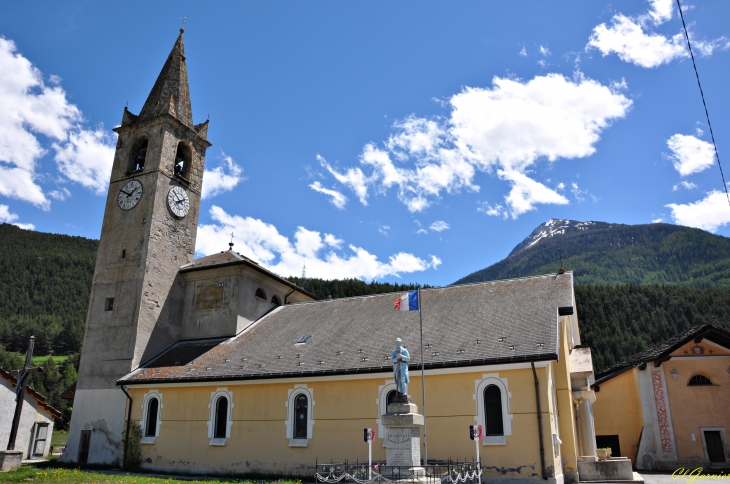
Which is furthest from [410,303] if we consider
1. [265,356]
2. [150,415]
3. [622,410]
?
[622,410]

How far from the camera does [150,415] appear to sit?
80.8ft

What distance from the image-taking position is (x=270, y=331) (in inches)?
1055

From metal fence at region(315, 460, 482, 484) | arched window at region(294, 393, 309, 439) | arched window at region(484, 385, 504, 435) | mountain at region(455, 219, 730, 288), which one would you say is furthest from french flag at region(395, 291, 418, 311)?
mountain at region(455, 219, 730, 288)

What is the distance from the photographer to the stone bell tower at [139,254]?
25969 mm

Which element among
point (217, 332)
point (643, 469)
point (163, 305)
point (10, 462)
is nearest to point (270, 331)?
point (217, 332)

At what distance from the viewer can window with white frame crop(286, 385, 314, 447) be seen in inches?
821

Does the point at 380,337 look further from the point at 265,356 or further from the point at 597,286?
the point at 597,286

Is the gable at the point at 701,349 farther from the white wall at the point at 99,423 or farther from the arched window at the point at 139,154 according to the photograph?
the arched window at the point at 139,154

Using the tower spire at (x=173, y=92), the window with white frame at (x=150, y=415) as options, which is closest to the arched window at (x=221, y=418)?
the window with white frame at (x=150, y=415)

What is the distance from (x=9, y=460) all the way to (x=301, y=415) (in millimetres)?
10723

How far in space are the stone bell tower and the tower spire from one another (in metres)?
0.07

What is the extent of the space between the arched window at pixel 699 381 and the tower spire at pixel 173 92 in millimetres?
31267

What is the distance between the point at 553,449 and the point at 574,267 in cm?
16217

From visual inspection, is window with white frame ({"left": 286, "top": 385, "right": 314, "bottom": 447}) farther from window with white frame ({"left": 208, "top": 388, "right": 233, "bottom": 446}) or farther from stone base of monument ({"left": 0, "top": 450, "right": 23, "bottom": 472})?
stone base of monument ({"left": 0, "top": 450, "right": 23, "bottom": 472})
